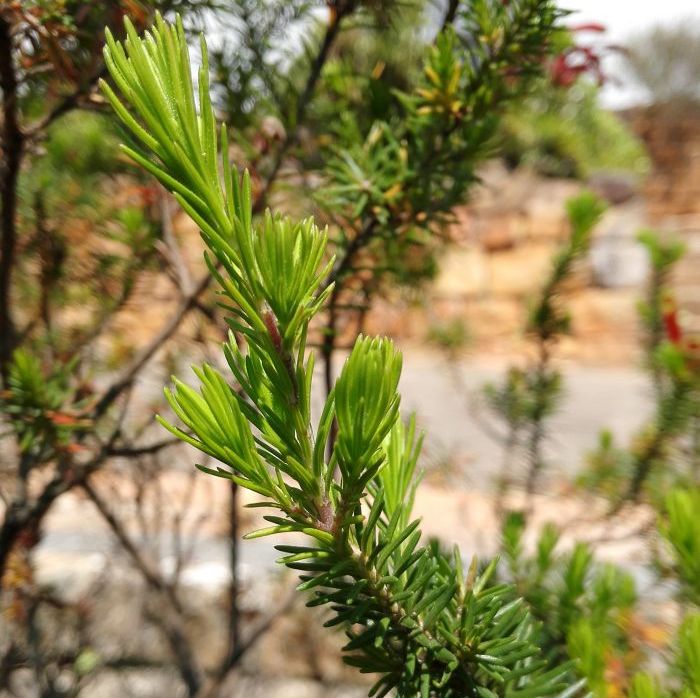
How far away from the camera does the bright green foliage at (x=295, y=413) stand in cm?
27

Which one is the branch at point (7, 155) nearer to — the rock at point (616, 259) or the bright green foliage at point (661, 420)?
the bright green foliage at point (661, 420)

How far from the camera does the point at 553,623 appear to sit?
0.63 metres

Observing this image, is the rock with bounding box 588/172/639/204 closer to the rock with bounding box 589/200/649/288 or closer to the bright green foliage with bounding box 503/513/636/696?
the rock with bounding box 589/200/649/288

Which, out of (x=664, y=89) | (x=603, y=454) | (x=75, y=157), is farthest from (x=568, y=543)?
(x=664, y=89)

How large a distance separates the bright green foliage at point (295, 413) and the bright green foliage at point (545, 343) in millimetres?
807

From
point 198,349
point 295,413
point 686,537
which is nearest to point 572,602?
point 686,537

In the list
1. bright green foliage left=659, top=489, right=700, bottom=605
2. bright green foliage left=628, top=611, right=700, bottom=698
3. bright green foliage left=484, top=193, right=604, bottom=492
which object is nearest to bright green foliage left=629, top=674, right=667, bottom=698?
bright green foliage left=628, top=611, right=700, bottom=698

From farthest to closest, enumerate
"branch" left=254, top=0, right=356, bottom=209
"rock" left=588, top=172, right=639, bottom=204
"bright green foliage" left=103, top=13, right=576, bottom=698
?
"rock" left=588, top=172, right=639, bottom=204 < "branch" left=254, top=0, right=356, bottom=209 < "bright green foliage" left=103, top=13, right=576, bottom=698

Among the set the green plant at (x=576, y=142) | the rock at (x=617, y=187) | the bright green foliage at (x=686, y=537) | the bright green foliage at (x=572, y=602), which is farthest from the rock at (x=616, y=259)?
the bright green foliage at (x=686, y=537)

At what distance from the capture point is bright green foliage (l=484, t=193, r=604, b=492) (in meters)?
1.02

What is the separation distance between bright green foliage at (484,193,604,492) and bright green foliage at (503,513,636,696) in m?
0.48

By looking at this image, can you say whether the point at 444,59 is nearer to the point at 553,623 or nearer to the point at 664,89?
the point at 553,623

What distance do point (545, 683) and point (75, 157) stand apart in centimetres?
116

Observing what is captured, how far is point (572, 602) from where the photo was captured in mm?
603
